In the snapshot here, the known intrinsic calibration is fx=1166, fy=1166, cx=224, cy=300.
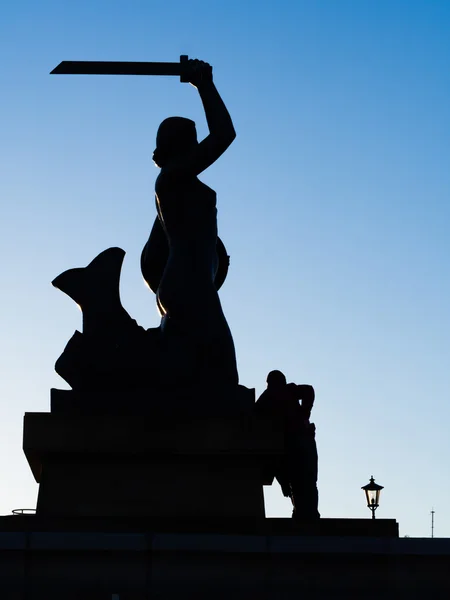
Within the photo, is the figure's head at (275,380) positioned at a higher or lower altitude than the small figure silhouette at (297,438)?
higher

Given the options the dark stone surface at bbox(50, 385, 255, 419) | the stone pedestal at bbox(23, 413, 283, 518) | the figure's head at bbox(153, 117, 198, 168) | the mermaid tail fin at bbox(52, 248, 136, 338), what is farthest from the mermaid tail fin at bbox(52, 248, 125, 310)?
the stone pedestal at bbox(23, 413, 283, 518)

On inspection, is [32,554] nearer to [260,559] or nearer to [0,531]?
[0,531]

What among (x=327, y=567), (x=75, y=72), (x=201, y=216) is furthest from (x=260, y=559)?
(x=75, y=72)

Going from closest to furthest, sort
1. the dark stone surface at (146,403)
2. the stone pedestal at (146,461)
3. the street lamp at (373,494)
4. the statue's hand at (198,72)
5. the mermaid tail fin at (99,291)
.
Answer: the stone pedestal at (146,461) < the dark stone surface at (146,403) < the mermaid tail fin at (99,291) < the statue's hand at (198,72) < the street lamp at (373,494)

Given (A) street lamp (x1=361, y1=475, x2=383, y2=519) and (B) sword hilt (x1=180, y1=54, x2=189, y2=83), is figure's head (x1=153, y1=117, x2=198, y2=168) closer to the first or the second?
(B) sword hilt (x1=180, y1=54, x2=189, y2=83)

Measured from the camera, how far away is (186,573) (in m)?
9.27

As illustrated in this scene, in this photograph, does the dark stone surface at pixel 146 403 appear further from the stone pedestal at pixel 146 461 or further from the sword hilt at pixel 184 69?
the sword hilt at pixel 184 69

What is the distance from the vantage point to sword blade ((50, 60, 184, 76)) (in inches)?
457

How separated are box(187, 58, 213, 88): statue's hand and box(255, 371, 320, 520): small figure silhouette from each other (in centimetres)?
318

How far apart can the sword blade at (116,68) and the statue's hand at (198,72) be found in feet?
0.32

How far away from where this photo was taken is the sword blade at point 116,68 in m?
11.6

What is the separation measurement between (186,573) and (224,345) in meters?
2.50

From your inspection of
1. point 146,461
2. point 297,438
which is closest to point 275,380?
point 297,438

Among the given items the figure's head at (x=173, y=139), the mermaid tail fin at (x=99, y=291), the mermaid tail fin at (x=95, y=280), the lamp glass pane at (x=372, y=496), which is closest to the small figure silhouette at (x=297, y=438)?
the mermaid tail fin at (x=99, y=291)
